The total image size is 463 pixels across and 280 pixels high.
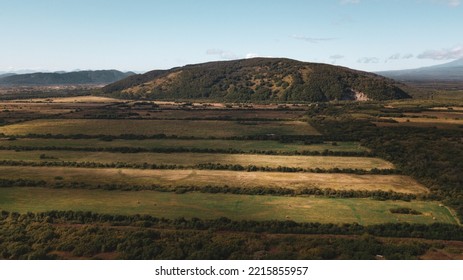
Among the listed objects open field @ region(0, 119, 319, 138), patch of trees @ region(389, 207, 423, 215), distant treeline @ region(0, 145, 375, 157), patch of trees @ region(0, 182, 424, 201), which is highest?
open field @ region(0, 119, 319, 138)

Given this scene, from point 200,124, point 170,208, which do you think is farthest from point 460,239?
point 200,124

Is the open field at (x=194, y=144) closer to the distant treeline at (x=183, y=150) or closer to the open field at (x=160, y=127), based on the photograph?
the distant treeline at (x=183, y=150)

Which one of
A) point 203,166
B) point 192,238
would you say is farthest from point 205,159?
point 192,238

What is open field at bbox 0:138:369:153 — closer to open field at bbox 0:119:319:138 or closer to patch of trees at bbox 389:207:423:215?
open field at bbox 0:119:319:138

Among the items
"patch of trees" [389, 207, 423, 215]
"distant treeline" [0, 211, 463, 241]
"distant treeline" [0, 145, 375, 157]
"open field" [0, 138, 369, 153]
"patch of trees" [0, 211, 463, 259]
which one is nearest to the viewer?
"patch of trees" [0, 211, 463, 259]

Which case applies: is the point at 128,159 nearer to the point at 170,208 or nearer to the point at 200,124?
the point at 170,208

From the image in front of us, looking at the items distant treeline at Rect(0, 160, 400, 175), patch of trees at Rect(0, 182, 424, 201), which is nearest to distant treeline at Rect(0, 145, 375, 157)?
distant treeline at Rect(0, 160, 400, 175)

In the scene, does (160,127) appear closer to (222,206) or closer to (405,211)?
(222,206)
